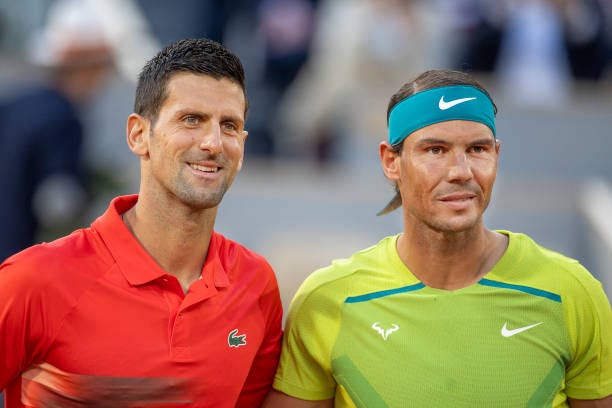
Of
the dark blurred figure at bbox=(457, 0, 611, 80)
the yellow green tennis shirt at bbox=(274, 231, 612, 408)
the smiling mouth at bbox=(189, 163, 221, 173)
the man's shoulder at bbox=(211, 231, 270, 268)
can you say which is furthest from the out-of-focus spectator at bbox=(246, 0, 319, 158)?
the smiling mouth at bbox=(189, 163, 221, 173)

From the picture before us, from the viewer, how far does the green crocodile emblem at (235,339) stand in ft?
14.1

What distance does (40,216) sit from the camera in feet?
27.9

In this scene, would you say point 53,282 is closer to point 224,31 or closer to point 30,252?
point 30,252

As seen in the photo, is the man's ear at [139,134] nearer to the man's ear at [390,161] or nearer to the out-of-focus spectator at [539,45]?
the man's ear at [390,161]

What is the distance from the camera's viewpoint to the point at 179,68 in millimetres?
4309

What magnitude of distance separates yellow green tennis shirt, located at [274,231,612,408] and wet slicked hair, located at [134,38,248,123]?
98 cm

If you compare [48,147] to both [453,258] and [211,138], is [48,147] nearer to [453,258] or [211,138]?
[211,138]

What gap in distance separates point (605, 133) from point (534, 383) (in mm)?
7976

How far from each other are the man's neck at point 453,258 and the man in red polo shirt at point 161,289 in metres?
0.66

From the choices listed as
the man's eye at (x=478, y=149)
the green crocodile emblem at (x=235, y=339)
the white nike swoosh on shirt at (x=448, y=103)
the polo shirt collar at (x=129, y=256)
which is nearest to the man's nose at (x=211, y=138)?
the polo shirt collar at (x=129, y=256)

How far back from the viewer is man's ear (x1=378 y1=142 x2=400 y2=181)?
4.56 m

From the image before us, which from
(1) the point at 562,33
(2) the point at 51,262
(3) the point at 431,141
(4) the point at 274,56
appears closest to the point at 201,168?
(2) the point at 51,262

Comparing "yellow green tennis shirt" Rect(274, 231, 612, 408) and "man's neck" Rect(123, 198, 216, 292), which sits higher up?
"man's neck" Rect(123, 198, 216, 292)

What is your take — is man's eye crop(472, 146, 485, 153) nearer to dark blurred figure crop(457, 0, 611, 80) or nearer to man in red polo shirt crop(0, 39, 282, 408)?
man in red polo shirt crop(0, 39, 282, 408)
